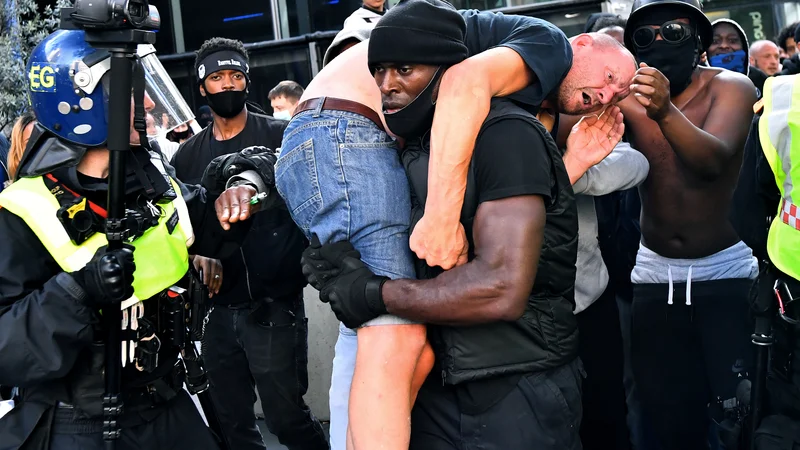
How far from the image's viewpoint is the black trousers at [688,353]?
14.0 feet

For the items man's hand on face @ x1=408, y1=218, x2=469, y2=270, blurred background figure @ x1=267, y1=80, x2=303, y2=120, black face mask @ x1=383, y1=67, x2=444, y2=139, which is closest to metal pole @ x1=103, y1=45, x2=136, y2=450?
black face mask @ x1=383, y1=67, x2=444, y2=139

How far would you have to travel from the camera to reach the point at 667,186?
434 centimetres

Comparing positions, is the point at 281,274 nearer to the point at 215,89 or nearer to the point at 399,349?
the point at 215,89

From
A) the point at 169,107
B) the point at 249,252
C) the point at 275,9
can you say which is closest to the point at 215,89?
the point at 249,252

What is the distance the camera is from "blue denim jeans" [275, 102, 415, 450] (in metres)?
2.92

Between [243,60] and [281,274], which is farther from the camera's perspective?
[243,60]

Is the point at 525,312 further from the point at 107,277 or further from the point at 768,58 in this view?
the point at 768,58

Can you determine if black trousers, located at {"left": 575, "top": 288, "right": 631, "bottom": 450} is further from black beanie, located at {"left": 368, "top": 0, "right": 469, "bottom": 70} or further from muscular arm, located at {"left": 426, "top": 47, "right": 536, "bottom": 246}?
black beanie, located at {"left": 368, "top": 0, "right": 469, "bottom": 70}

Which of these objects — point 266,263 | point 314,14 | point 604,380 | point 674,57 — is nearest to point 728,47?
point 674,57

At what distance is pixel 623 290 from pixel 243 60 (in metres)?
2.79

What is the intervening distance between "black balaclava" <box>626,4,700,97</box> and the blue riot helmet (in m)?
2.43

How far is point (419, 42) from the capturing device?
9.20 ft

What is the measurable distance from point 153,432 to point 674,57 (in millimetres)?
2879

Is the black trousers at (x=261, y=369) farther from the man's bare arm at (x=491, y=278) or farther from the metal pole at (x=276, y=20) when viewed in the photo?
the metal pole at (x=276, y=20)
